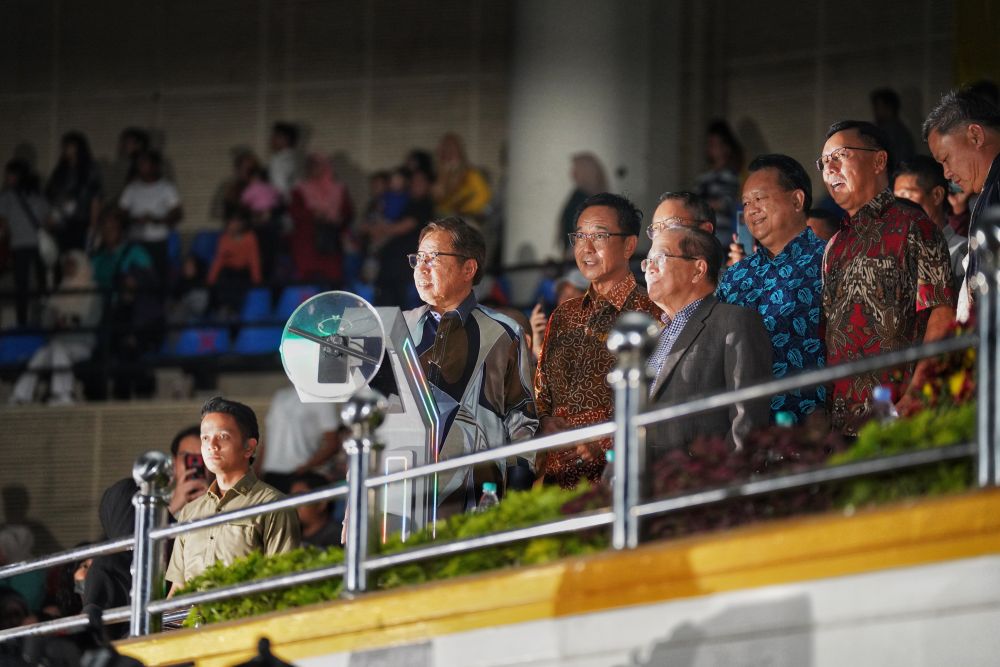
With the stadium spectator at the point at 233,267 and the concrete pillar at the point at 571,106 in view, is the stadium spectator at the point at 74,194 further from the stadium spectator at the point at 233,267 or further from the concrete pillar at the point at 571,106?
the concrete pillar at the point at 571,106

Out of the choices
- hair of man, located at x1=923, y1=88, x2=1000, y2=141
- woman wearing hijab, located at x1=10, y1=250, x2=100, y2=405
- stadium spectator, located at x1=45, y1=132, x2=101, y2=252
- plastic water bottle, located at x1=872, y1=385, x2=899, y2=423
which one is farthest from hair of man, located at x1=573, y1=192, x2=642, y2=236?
stadium spectator, located at x1=45, y1=132, x2=101, y2=252

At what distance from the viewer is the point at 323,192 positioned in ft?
42.5

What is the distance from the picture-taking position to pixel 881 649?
4.09 metres

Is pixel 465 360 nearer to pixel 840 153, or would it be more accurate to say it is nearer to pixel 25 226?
pixel 840 153

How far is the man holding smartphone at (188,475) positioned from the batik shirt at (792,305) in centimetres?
277

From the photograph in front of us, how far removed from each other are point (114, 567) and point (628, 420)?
3057 mm

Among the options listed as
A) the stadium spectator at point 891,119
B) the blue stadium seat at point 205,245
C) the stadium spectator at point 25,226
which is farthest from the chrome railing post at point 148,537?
the stadium spectator at point 25,226

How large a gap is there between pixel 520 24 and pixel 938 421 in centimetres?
789

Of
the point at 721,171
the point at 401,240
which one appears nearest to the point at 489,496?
the point at 721,171

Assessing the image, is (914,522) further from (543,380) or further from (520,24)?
(520,24)

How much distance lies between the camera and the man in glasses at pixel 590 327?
20.1ft

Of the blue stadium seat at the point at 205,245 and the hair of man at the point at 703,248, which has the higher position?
the blue stadium seat at the point at 205,245

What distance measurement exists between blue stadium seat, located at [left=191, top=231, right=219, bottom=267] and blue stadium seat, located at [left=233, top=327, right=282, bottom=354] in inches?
43.4

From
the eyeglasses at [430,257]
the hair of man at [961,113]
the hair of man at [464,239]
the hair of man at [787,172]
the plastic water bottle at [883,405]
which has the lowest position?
the plastic water bottle at [883,405]
